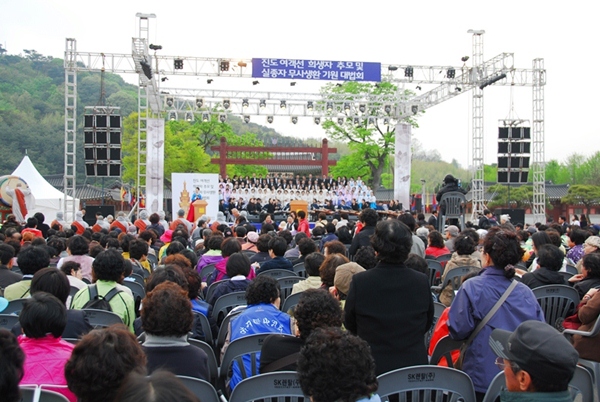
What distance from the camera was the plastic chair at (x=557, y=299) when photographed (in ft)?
19.1

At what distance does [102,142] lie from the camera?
21328 mm

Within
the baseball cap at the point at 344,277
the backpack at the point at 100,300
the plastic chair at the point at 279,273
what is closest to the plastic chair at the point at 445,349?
the baseball cap at the point at 344,277

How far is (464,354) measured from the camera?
3.96 metres

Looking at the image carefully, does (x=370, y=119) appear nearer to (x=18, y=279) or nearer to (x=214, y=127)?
(x=18, y=279)

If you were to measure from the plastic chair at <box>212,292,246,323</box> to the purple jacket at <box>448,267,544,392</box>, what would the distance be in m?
2.46

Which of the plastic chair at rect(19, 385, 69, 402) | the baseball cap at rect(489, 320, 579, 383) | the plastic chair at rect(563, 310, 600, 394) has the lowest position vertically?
the plastic chair at rect(563, 310, 600, 394)

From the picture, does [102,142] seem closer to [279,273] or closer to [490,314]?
[279,273]

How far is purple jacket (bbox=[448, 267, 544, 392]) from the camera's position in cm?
382

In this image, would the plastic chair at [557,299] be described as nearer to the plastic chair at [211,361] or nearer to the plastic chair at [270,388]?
the plastic chair at [211,361]

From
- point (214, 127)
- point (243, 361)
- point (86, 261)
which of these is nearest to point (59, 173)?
point (214, 127)

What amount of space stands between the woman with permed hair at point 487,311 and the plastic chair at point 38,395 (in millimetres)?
2381

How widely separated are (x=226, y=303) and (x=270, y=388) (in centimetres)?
272

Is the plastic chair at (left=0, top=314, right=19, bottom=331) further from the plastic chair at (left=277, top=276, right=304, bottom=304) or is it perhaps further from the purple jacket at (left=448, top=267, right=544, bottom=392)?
the purple jacket at (left=448, top=267, right=544, bottom=392)

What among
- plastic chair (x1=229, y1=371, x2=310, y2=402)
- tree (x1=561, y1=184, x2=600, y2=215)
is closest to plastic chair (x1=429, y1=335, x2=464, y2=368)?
plastic chair (x1=229, y1=371, x2=310, y2=402)
